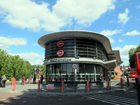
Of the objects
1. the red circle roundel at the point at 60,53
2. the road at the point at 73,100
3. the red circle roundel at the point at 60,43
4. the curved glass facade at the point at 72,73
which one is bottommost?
the road at the point at 73,100

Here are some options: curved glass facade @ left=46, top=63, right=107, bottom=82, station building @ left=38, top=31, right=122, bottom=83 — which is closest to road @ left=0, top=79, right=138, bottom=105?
curved glass facade @ left=46, top=63, right=107, bottom=82

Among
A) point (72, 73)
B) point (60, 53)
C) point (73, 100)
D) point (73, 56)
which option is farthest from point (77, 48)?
point (73, 100)

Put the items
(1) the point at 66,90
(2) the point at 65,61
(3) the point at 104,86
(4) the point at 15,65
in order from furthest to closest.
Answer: (4) the point at 15,65, (2) the point at 65,61, (3) the point at 104,86, (1) the point at 66,90

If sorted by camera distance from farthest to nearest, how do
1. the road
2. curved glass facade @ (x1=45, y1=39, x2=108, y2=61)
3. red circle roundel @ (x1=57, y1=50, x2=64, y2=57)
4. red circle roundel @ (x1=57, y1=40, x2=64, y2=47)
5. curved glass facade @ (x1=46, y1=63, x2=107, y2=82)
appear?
1. red circle roundel @ (x1=57, y1=40, x2=64, y2=47)
2. red circle roundel @ (x1=57, y1=50, x2=64, y2=57)
3. curved glass facade @ (x1=45, y1=39, x2=108, y2=61)
4. curved glass facade @ (x1=46, y1=63, x2=107, y2=82)
5. the road

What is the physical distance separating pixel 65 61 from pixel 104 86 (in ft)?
24.6

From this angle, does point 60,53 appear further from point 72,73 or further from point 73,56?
point 72,73

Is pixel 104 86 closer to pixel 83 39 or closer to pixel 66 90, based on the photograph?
pixel 66 90

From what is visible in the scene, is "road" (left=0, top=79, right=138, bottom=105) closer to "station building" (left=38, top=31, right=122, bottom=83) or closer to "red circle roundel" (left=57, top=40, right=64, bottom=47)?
Result: "station building" (left=38, top=31, right=122, bottom=83)

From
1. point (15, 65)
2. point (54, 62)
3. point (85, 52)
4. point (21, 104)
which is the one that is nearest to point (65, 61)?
point (54, 62)

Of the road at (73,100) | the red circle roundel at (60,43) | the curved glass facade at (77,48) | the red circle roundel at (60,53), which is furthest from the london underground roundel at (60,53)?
the road at (73,100)

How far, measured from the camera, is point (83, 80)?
62.5 ft

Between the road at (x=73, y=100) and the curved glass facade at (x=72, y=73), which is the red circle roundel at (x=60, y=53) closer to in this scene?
the curved glass facade at (x=72, y=73)

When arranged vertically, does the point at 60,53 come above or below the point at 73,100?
above

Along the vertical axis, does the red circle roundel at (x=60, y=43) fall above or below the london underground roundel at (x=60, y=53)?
above
